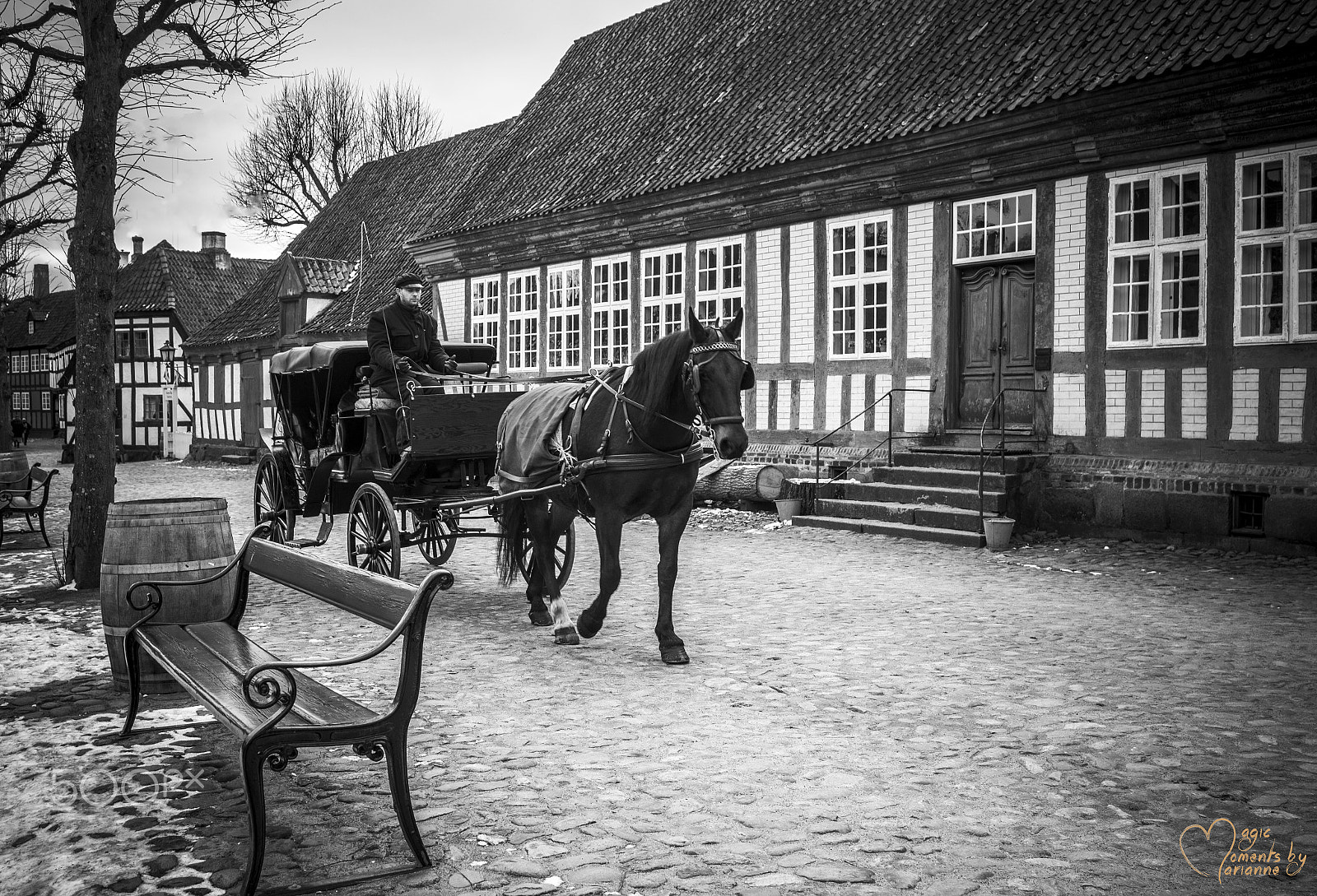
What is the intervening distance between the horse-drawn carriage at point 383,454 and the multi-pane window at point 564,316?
1015 centimetres

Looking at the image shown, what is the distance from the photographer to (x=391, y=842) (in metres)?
3.73

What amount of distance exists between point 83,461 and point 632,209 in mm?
10875

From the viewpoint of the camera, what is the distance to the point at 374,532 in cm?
872

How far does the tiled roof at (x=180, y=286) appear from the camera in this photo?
43.5m

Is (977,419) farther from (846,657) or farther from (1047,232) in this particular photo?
(846,657)

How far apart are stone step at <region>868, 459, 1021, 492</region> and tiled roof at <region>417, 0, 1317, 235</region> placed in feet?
13.4

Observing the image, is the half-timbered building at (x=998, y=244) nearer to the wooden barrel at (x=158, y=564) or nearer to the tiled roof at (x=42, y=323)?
the wooden barrel at (x=158, y=564)

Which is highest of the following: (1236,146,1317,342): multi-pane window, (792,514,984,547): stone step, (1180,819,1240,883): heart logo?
(1236,146,1317,342): multi-pane window

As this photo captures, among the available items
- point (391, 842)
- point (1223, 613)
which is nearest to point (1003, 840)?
point (391, 842)

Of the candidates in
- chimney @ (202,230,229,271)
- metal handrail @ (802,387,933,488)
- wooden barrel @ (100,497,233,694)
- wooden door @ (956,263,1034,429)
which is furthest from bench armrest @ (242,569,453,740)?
chimney @ (202,230,229,271)

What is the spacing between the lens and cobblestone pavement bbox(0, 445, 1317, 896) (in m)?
3.52

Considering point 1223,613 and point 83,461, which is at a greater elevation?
point 83,461

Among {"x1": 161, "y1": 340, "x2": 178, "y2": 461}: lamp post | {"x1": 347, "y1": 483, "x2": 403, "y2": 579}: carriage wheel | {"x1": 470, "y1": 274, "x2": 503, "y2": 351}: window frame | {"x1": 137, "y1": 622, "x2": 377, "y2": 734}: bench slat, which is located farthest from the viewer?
{"x1": 161, "y1": 340, "x2": 178, "y2": 461}: lamp post

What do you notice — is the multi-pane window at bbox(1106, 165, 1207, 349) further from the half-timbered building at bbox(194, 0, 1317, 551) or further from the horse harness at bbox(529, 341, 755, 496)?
the horse harness at bbox(529, 341, 755, 496)
